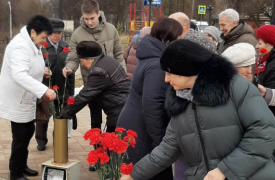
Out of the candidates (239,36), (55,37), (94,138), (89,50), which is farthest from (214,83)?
(55,37)

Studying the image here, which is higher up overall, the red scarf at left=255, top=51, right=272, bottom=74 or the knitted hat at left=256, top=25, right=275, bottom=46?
the knitted hat at left=256, top=25, right=275, bottom=46

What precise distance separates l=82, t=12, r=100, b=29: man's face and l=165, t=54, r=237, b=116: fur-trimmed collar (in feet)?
9.72

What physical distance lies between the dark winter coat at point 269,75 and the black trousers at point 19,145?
2.39 metres

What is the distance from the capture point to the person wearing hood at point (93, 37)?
475 cm

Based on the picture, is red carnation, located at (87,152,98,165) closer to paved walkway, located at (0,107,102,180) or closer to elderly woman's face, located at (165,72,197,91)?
elderly woman's face, located at (165,72,197,91)

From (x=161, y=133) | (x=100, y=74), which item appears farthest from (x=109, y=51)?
(x=161, y=133)

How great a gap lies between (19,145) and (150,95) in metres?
1.95

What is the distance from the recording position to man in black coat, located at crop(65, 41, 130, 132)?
3.74 m

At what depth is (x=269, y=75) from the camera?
3289 millimetres

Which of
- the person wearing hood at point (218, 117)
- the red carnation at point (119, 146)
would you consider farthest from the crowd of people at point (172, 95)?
the red carnation at point (119, 146)

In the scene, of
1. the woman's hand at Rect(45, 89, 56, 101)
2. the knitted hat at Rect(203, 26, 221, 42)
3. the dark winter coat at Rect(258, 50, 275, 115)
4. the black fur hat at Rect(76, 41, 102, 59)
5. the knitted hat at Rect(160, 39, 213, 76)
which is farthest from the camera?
the knitted hat at Rect(203, 26, 221, 42)

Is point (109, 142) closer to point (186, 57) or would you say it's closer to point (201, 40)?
point (186, 57)

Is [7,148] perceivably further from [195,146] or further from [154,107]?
[195,146]

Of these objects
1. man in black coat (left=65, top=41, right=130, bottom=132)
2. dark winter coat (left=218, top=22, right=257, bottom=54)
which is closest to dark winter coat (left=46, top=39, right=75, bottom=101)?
man in black coat (left=65, top=41, right=130, bottom=132)
